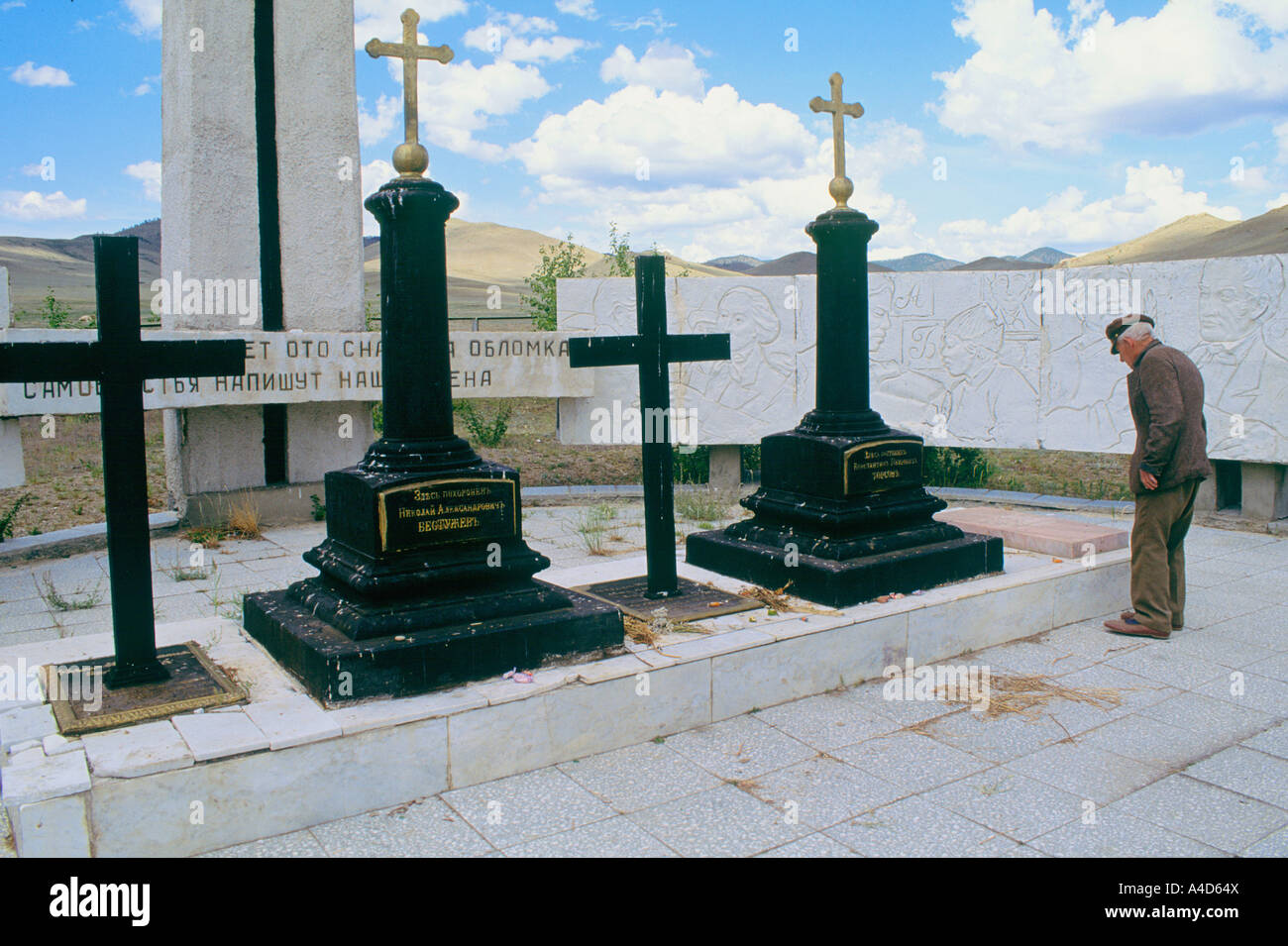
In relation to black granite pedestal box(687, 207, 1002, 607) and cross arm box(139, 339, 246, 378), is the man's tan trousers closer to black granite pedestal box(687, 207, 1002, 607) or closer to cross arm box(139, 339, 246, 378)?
black granite pedestal box(687, 207, 1002, 607)

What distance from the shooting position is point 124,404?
3.83 metres

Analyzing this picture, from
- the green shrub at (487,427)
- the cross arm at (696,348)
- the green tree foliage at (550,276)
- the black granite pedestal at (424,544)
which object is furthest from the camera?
the green tree foliage at (550,276)

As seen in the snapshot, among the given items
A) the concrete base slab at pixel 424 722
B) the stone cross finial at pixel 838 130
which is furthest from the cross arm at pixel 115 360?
the stone cross finial at pixel 838 130

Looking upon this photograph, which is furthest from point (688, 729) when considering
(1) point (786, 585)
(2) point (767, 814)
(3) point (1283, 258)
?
(3) point (1283, 258)

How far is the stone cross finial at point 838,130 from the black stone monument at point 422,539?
2.51 meters

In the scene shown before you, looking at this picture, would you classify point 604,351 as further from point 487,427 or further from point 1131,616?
point 487,427

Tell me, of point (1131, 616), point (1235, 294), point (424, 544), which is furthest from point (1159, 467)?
point (1235, 294)

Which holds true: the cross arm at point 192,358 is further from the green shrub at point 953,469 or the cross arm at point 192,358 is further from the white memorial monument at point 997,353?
the green shrub at point 953,469

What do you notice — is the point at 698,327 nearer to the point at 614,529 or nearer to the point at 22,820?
the point at 614,529

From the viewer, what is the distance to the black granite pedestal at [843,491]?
545 cm

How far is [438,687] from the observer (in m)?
3.89

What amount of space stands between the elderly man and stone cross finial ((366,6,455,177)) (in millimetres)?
3847

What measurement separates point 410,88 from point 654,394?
1.89 meters
